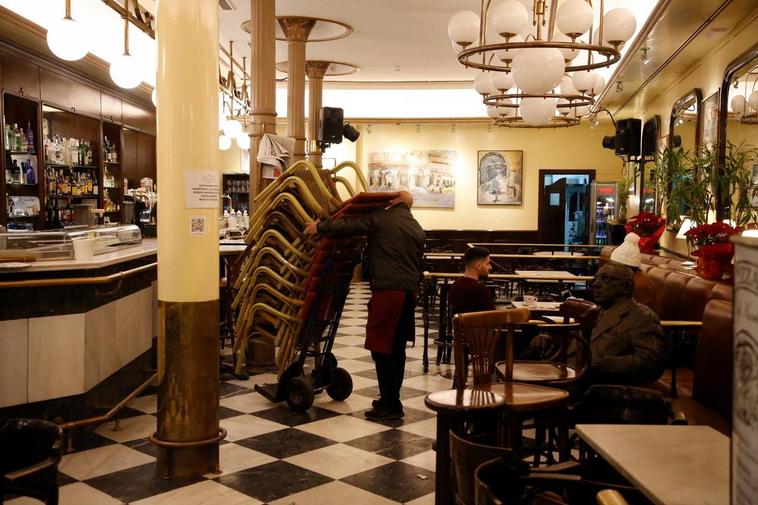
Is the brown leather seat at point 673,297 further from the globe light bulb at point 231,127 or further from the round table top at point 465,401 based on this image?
the globe light bulb at point 231,127

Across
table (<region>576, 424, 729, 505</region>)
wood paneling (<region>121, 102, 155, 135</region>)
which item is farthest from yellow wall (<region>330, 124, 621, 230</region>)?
table (<region>576, 424, 729, 505</region>)

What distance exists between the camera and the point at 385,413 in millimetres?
5203

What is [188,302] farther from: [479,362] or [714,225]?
[714,225]

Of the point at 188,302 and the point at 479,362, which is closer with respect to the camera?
the point at 479,362

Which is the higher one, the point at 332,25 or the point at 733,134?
the point at 332,25

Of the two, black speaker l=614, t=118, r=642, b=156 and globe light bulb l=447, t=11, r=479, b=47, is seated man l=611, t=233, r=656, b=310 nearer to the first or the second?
globe light bulb l=447, t=11, r=479, b=47

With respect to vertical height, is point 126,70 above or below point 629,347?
above

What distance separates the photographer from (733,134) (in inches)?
267

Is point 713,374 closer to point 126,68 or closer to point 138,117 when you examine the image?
point 126,68

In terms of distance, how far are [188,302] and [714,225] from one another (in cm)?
397

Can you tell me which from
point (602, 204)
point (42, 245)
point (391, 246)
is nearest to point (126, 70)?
point (42, 245)

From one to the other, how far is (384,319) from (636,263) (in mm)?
2080

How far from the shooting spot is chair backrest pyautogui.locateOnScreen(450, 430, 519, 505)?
2.31 meters

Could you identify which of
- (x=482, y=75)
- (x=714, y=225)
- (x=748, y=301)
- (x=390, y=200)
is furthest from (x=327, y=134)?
(x=748, y=301)
